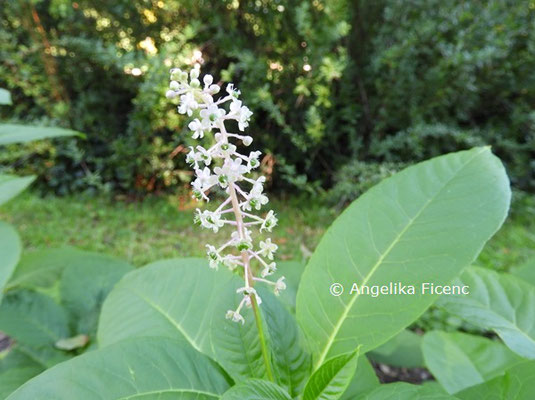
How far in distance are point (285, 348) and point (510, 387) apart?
402 millimetres

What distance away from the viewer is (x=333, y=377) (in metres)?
0.69

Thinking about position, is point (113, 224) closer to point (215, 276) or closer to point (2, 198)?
point (2, 198)

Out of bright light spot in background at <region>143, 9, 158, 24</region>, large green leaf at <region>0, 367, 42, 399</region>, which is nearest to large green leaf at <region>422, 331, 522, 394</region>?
large green leaf at <region>0, 367, 42, 399</region>

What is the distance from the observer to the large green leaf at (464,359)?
1131 mm

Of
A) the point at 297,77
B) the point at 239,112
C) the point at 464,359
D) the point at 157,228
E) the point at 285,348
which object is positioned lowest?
the point at 157,228

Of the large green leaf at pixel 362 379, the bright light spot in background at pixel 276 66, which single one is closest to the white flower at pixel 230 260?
the large green leaf at pixel 362 379

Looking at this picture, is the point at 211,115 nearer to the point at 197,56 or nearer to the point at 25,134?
the point at 25,134

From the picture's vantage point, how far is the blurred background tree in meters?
3.80

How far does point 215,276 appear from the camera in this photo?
1074 millimetres

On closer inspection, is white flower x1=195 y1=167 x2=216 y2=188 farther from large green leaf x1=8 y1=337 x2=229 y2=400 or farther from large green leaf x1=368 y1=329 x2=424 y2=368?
large green leaf x1=368 y1=329 x2=424 y2=368

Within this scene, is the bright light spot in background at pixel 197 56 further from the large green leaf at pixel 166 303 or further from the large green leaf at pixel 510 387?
the large green leaf at pixel 510 387

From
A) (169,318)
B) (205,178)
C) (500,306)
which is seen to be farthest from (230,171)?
(500,306)

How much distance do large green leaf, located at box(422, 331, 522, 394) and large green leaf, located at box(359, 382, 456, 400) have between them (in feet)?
1.60

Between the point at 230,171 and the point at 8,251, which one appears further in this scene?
the point at 8,251
